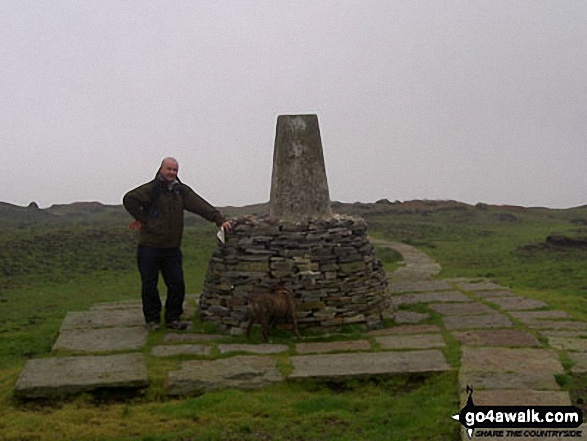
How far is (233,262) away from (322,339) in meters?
1.50

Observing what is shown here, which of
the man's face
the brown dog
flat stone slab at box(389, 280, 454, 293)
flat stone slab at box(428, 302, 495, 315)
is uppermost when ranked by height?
the man's face

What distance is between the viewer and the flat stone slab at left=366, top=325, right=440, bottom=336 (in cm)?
870

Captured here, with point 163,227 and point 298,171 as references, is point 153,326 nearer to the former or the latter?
point 163,227

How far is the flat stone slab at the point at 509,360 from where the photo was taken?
6.64 metres

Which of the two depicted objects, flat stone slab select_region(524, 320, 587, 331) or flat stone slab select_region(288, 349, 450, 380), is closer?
flat stone slab select_region(288, 349, 450, 380)

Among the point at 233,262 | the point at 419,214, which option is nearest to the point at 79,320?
the point at 233,262

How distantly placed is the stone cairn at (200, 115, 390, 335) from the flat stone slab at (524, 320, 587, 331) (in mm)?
1797

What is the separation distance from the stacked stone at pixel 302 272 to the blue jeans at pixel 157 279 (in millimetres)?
449

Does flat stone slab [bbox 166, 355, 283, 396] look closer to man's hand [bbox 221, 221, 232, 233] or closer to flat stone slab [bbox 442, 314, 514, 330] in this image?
man's hand [bbox 221, 221, 232, 233]

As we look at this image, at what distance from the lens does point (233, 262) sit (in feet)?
29.8

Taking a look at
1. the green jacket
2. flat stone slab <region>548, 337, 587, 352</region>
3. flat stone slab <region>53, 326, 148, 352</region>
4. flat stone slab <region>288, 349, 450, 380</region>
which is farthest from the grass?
the green jacket

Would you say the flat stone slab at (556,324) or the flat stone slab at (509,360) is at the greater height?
the flat stone slab at (556,324)

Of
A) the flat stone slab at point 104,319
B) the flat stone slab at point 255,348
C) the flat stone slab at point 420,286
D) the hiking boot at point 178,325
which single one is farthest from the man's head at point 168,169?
the flat stone slab at point 420,286

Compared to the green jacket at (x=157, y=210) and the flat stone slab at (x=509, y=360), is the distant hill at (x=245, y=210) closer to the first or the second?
the green jacket at (x=157, y=210)
